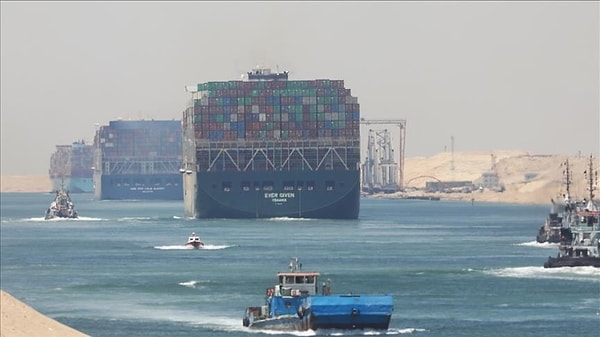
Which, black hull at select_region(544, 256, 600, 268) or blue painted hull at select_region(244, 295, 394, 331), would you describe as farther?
black hull at select_region(544, 256, 600, 268)

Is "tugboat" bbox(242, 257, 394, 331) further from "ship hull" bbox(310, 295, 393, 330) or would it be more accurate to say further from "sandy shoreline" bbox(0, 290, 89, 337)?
"sandy shoreline" bbox(0, 290, 89, 337)

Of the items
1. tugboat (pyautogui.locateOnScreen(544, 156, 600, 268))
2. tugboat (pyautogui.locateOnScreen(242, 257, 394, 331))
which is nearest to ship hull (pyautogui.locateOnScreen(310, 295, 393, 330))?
tugboat (pyautogui.locateOnScreen(242, 257, 394, 331))

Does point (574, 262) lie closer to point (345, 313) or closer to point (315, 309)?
point (345, 313)

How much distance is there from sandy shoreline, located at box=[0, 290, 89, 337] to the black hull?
61.9 m

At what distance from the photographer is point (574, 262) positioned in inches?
4722

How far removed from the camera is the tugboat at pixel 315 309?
74.6 meters

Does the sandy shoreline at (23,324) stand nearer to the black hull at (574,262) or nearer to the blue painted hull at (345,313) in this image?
the blue painted hull at (345,313)

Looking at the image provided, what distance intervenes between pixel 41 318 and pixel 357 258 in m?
78.9

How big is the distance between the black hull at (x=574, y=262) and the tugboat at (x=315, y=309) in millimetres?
44150

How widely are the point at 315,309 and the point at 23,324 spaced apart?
17812 millimetres

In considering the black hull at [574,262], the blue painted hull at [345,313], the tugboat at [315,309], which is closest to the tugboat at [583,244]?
the black hull at [574,262]

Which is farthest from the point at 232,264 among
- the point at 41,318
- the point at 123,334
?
the point at 41,318

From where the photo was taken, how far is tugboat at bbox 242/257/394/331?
74.6 metres

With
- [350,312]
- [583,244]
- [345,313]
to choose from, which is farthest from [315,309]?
[583,244]
